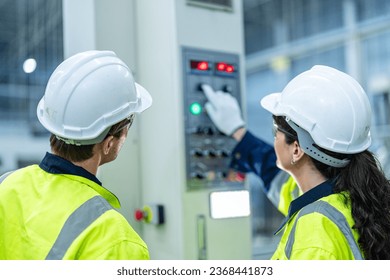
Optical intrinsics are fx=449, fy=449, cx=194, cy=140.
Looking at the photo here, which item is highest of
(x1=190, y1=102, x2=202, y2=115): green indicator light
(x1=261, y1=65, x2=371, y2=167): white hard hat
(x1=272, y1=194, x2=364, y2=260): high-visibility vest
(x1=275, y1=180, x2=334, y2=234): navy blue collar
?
(x1=190, y1=102, x2=202, y2=115): green indicator light

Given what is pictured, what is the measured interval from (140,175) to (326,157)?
2.86 ft

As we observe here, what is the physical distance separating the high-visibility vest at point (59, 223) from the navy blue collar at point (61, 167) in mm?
14

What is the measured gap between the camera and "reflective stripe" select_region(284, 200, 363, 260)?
111 cm

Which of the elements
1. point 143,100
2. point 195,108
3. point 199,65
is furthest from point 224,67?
point 143,100

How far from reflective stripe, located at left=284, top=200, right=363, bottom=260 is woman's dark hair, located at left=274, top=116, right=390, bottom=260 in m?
0.03

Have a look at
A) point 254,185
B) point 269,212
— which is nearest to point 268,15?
point 254,185

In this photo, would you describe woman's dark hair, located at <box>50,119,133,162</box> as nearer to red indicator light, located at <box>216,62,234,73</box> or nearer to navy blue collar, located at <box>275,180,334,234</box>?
navy blue collar, located at <box>275,180,334,234</box>

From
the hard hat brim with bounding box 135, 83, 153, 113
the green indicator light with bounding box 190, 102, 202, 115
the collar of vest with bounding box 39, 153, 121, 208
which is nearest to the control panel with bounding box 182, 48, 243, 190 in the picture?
the green indicator light with bounding box 190, 102, 202, 115

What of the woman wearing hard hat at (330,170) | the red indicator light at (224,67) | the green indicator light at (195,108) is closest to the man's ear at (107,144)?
the woman wearing hard hat at (330,170)

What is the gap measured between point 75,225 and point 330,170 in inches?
28.0

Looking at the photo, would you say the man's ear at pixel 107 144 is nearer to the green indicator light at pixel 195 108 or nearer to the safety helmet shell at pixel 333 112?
the safety helmet shell at pixel 333 112

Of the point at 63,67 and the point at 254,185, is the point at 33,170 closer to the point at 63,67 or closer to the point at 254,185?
the point at 63,67

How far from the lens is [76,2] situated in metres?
1.73

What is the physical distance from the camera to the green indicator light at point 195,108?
1.76 metres
